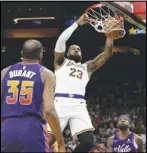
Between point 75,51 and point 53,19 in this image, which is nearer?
point 75,51

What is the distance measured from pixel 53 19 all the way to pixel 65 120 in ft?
48.2

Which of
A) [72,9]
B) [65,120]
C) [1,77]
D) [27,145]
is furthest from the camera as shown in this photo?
[72,9]

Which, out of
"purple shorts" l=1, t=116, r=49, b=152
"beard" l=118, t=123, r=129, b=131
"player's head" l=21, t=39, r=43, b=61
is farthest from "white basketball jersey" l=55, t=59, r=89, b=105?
"purple shorts" l=1, t=116, r=49, b=152

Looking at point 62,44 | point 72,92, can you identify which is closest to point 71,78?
point 72,92

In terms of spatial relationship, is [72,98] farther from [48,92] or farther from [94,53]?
[94,53]

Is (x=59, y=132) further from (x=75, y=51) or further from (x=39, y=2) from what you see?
(x=39, y=2)

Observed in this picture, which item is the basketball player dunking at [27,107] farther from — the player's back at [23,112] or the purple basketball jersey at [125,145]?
the purple basketball jersey at [125,145]

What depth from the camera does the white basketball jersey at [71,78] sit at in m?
7.34

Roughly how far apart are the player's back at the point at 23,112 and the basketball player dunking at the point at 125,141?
5.51 meters

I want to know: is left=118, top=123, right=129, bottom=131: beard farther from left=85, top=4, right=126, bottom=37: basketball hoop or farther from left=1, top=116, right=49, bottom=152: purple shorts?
left=1, top=116, right=49, bottom=152: purple shorts

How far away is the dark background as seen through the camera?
20766 mm

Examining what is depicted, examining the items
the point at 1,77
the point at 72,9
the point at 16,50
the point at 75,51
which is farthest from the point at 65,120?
the point at 16,50

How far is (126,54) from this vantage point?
23312 millimetres

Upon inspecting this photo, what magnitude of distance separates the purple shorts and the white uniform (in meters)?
2.65
